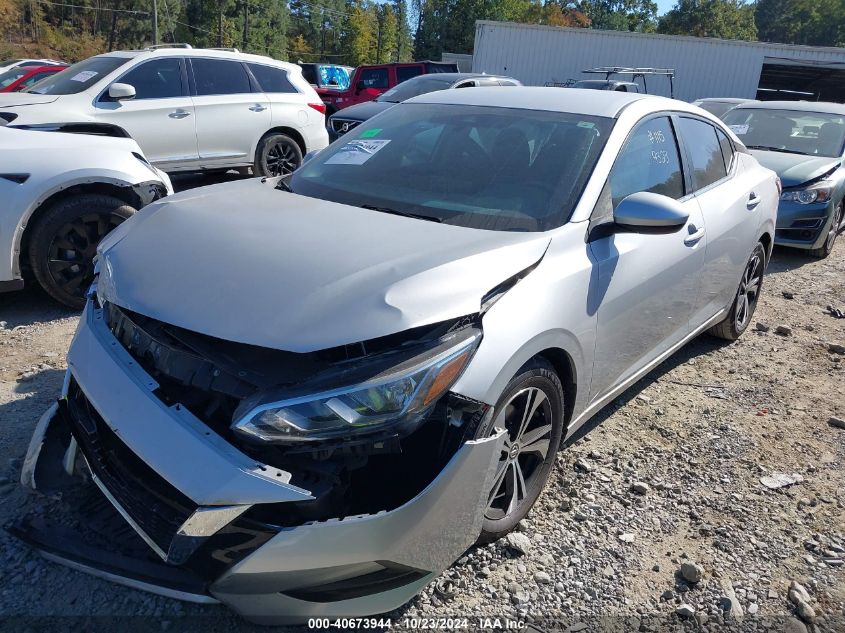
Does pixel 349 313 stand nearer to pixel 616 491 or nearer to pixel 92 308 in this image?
pixel 92 308

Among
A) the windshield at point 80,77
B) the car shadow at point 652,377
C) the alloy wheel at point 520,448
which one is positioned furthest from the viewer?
the windshield at point 80,77

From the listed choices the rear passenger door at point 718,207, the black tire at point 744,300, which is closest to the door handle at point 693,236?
the rear passenger door at point 718,207

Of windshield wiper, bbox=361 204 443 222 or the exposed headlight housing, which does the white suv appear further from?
the exposed headlight housing

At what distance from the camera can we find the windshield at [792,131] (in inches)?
326

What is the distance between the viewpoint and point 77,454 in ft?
7.71

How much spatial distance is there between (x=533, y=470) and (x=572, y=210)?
1072 millimetres

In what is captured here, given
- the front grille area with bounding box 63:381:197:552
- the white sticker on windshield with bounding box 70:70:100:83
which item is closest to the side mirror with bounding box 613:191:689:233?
the front grille area with bounding box 63:381:197:552

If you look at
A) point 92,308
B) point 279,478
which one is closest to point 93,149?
point 92,308

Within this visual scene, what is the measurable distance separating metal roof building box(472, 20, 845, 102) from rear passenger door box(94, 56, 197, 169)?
790 inches

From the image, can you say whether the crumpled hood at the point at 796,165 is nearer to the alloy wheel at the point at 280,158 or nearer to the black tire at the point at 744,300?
the black tire at the point at 744,300

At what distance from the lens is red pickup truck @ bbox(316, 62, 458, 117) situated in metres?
18.6

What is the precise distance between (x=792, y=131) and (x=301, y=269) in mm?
8324

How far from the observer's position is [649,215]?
9.16 ft

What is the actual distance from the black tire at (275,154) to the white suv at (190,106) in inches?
0.5
